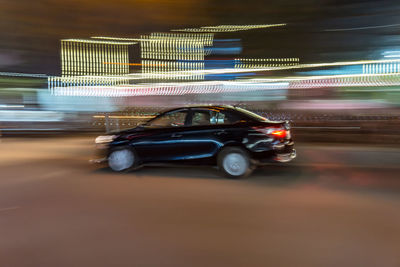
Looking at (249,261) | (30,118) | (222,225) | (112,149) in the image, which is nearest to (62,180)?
(112,149)

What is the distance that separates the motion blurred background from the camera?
9570 mm

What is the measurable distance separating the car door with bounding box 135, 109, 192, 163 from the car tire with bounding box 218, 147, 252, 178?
2.65 ft

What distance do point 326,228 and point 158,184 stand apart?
337cm

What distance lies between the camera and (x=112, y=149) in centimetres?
828

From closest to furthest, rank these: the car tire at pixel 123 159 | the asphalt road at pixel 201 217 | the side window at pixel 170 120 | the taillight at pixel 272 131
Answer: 1. the asphalt road at pixel 201 217
2. the taillight at pixel 272 131
3. the side window at pixel 170 120
4. the car tire at pixel 123 159

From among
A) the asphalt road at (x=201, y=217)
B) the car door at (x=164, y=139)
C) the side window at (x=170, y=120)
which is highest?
the side window at (x=170, y=120)

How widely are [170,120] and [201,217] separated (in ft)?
10.7

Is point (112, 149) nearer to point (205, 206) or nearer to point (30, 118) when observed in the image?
point (205, 206)

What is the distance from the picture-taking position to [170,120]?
8016mm

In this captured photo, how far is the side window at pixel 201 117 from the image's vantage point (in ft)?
25.6

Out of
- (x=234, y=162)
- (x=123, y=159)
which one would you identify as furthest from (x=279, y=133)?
(x=123, y=159)

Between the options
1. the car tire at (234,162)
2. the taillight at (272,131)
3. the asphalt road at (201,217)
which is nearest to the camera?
the asphalt road at (201,217)

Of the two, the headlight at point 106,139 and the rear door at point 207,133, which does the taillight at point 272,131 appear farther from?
the headlight at point 106,139

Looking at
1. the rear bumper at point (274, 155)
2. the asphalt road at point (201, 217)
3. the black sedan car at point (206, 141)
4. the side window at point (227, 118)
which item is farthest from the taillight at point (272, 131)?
the asphalt road at point (201, 217)
